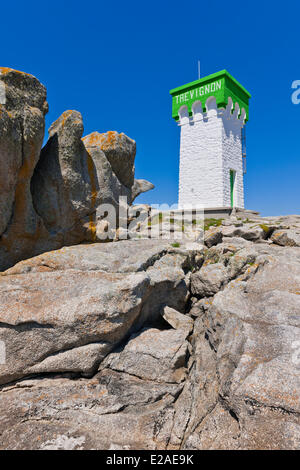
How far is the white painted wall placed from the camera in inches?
1250

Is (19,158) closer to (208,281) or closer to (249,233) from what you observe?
(208,281)

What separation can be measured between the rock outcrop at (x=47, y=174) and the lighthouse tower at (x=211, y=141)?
19824mm

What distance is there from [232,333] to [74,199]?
7.53m

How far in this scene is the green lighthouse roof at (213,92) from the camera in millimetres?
31922

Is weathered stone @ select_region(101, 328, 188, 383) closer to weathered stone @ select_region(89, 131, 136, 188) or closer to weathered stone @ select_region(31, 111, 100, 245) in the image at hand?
weathered stone @ select_region(31, 111, 100, 245)

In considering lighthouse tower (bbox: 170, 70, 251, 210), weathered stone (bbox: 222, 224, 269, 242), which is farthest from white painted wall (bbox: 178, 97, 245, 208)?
weathered stone (bbox: 222, 224, 269, 242)

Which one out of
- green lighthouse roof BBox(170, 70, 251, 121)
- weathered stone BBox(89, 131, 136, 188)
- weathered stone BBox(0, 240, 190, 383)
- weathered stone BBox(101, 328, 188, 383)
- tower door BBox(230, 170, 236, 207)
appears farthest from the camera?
tower door BBox(230, 170, 236, 207)

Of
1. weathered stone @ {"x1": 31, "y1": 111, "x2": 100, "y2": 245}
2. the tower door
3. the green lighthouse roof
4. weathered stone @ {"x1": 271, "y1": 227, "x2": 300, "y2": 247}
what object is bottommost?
weathered stone @ {"x1": 271, "y1": 227, "x2": 300, "y2": 247}

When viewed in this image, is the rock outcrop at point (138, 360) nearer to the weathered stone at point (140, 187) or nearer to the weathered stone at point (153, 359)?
the weathered stone at point (153, 359)

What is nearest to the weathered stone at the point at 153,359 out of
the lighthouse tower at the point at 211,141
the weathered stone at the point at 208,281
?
the weathered stone at the point at 208,281

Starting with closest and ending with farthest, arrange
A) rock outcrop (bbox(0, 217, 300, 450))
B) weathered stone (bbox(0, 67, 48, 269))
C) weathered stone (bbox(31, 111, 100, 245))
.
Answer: rock outcrop (bbox(0, 217, 300, 450)) < weathered stone (bbox(0, 67, 48, 269)) < weathered stone (bbox(31, 111, 100, 245))

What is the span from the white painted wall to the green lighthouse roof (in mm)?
679

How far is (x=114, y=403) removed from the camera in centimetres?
673

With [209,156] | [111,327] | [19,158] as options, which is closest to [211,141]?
[209,156]
